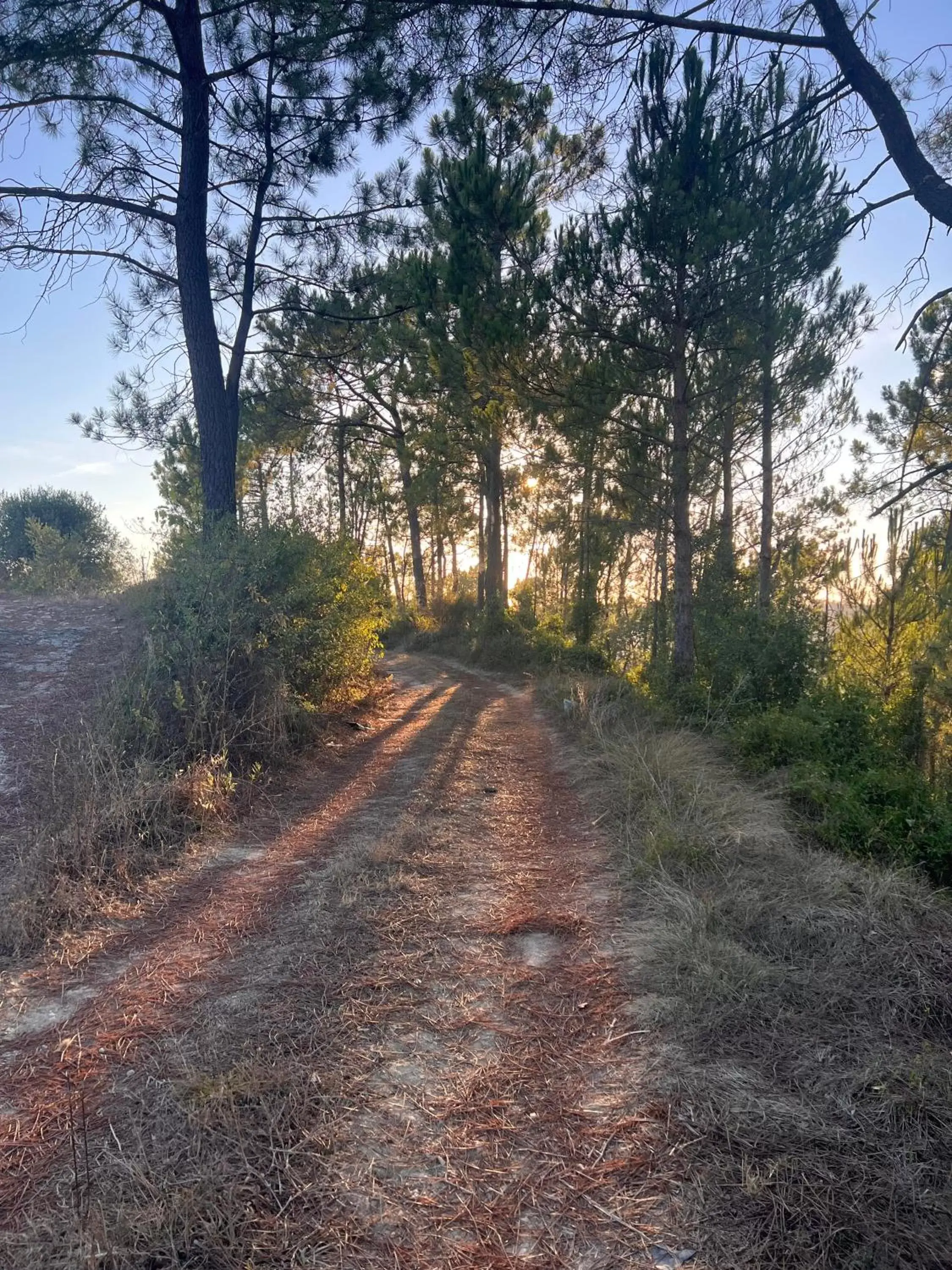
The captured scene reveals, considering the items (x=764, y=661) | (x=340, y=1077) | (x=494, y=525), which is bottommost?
(x=340, y=1077)

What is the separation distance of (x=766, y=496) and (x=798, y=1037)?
1246 centimetres

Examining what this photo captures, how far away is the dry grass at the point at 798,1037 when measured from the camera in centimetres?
189

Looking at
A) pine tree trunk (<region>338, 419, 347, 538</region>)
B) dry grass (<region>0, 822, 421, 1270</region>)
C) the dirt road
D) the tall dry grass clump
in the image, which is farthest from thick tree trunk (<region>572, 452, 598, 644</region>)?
dry grass (<region>0, 822, 421, 1270</region>)

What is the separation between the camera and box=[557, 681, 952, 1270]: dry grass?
1887 millimetres

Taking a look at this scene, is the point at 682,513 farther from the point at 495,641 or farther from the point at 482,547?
the point at 482,547

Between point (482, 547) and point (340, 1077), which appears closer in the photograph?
point (340, 1077)

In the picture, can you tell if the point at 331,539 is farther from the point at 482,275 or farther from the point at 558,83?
the point at 558,83

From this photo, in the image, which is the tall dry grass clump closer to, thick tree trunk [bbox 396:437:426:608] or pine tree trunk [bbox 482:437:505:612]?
pine tree trunk [bbox 482:437:505:612]

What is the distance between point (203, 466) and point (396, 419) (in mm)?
10821

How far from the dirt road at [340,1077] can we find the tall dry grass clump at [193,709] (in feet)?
1.29

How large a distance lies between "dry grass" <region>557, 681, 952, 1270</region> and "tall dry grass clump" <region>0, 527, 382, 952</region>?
2.91 metres

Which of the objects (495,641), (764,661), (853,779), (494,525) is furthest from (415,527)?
(853,779)

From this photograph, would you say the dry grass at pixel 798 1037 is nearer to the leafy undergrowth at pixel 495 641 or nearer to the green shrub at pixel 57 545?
the leafy undergrowth at pixel 495 641

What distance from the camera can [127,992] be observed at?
3039 millimetres
